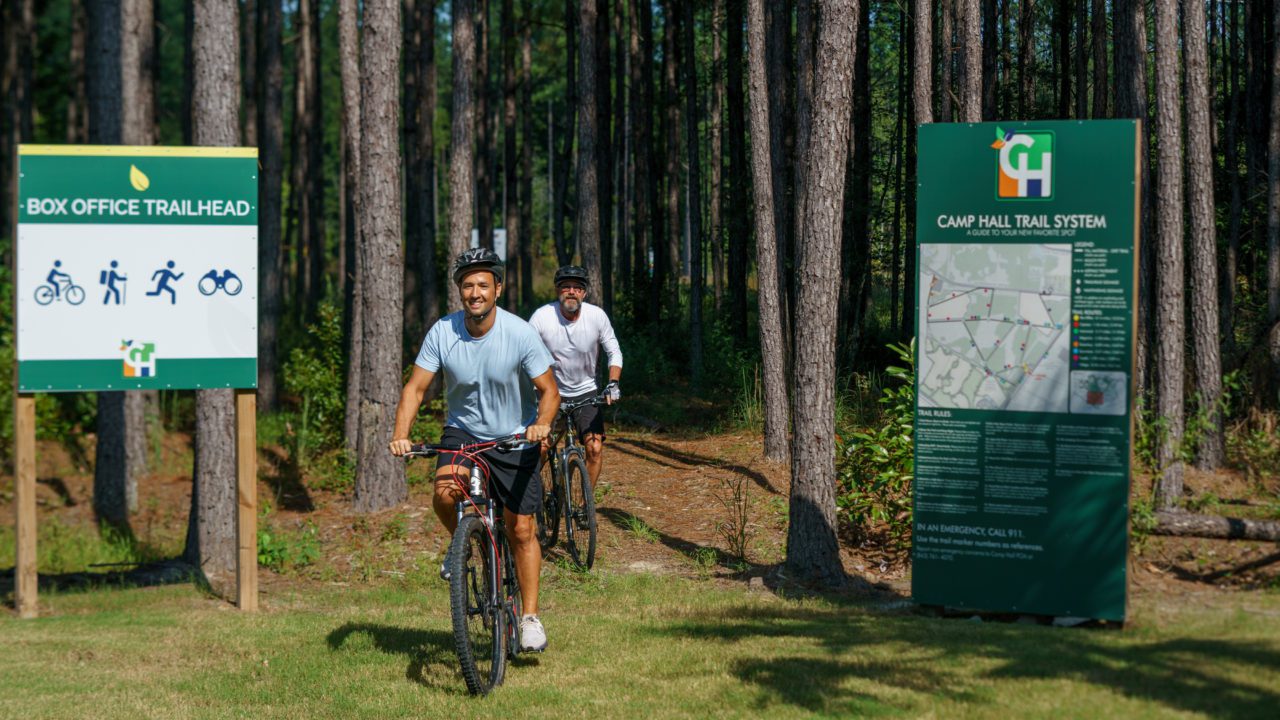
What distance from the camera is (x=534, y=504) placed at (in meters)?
7.18

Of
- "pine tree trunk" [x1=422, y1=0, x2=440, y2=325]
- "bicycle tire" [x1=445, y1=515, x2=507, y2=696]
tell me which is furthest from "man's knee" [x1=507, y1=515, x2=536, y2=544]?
"pine tree trunk" [x1=422, y1=0, x2=440, y2=325]

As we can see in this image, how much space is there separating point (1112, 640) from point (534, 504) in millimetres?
3392

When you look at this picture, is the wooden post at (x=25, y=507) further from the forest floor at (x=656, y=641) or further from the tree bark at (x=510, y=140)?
the tree bark at (x=510, y=140)

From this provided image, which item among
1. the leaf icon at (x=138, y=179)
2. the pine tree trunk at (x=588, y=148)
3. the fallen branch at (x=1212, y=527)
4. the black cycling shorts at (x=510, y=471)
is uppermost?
the pine tree trunk at (x=588, y=148)

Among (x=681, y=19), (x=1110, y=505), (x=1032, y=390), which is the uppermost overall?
(x=681, y=19)

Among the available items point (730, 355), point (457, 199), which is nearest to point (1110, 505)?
point (457, 199)

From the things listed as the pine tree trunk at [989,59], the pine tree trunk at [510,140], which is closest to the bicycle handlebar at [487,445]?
the pine tree trunk at [989,59]

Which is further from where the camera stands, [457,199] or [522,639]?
[457,199]

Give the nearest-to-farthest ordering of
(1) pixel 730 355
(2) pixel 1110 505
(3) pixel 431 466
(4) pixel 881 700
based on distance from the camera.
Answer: (4) pixel 881 700, (2) pixel 1110 505, (3) pixel 431 466, (1) pixel 730 355

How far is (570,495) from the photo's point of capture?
35.5 ft

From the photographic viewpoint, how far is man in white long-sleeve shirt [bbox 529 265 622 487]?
10.6 meters

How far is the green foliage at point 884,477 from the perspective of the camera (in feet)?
35.9

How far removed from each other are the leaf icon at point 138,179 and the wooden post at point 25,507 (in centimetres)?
193

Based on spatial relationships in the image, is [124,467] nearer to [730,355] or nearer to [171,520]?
[171,520]
